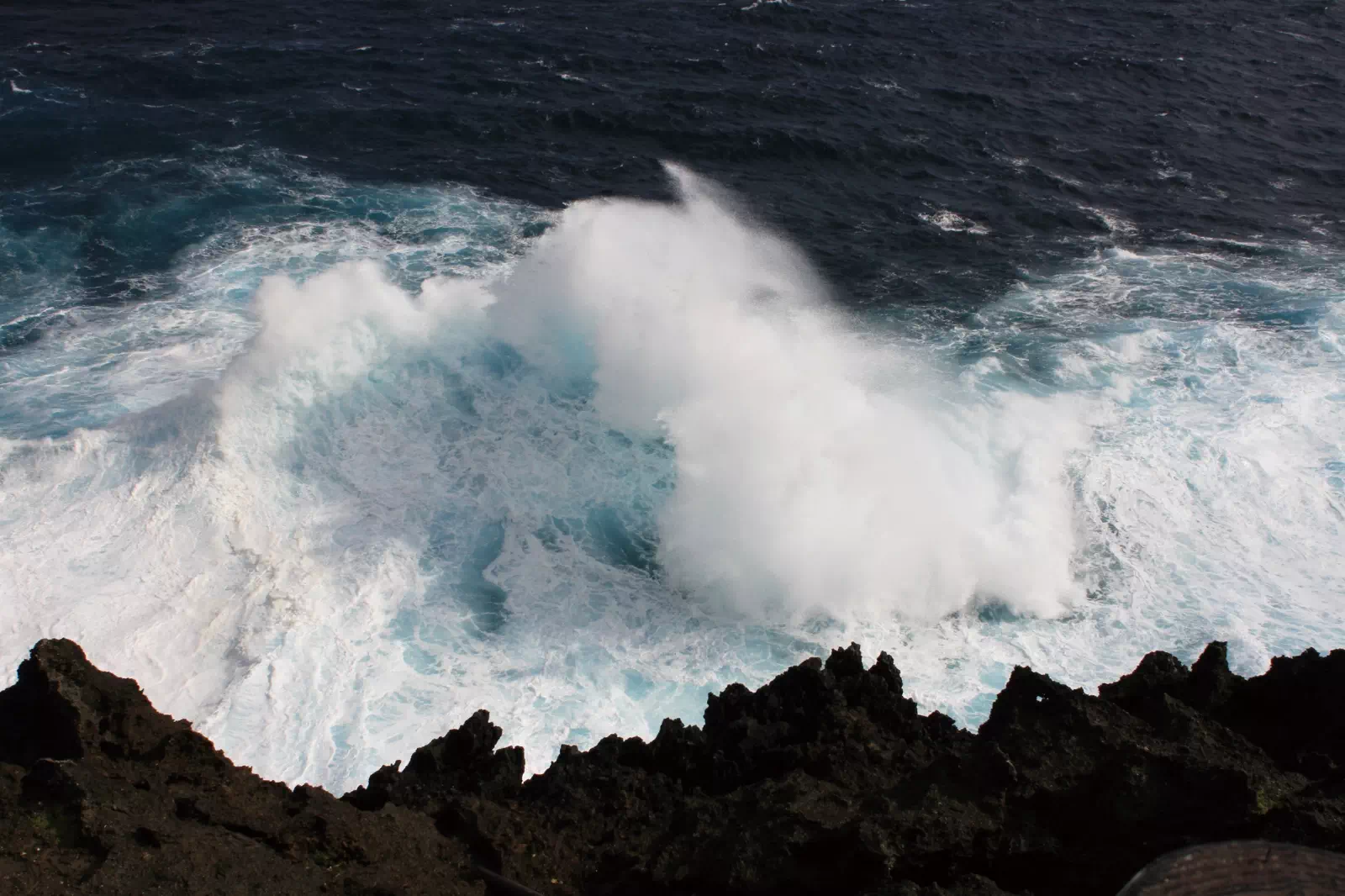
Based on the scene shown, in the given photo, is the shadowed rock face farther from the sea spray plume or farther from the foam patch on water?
the sea spray plume

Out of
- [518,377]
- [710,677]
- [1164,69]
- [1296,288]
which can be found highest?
[1164,69]

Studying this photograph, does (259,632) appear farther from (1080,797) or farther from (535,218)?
(535,218)

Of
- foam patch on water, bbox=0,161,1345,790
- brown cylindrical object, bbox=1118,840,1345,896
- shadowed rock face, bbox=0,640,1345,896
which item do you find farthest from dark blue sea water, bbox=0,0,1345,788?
brown cylindrical object, bbox=1118,840,1345,896

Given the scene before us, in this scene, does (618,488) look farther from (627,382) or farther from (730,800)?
(730,800)

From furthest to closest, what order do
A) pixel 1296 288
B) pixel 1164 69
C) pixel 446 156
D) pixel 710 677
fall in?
pixel 1164 69 < pixel 446 156 < pixel 1296 288 < pixel 710 677

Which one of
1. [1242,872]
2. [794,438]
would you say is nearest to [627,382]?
[794,438]

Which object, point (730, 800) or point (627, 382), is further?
point (627, 382)

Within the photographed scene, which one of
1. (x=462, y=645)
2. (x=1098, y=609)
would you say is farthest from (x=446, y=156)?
(x=1098, y=609)

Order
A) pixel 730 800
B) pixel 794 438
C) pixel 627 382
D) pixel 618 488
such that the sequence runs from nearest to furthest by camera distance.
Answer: pixel 730 800, pixel 794 438, pixel 618 488, pixel 627 382
